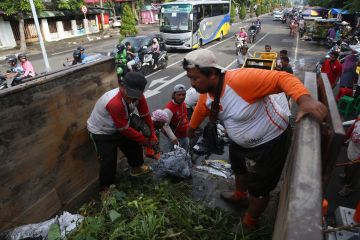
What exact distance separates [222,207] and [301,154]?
7.47ft

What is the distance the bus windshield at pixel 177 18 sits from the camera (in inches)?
700

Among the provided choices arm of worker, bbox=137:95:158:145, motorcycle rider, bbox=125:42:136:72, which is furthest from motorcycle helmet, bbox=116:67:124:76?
A: arm of worker, bbox=137:95:158:145

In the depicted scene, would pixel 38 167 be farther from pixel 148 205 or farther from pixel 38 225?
pixel 148 205

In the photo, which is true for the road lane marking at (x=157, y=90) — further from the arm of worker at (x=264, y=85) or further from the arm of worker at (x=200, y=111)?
the arm of worker at (x=264, y=85)

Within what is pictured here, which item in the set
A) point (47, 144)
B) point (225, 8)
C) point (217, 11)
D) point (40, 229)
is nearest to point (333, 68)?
point (47, 144)

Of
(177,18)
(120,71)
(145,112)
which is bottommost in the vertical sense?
(120,71)

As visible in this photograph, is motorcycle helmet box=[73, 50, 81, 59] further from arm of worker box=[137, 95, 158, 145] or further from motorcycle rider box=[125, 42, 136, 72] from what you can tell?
arm of worker box=[137, 95, 158, 145]

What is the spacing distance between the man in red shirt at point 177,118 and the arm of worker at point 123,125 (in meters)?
0.74

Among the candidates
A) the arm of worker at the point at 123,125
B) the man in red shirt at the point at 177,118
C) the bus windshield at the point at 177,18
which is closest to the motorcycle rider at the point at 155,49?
the bus windshield at the point at 177,18

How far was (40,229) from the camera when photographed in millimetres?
2859

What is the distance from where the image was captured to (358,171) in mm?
4016

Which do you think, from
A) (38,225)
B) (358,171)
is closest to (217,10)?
(358,171)

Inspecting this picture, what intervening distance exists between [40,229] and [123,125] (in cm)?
140

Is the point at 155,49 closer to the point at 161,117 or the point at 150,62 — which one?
the point at 150,62
